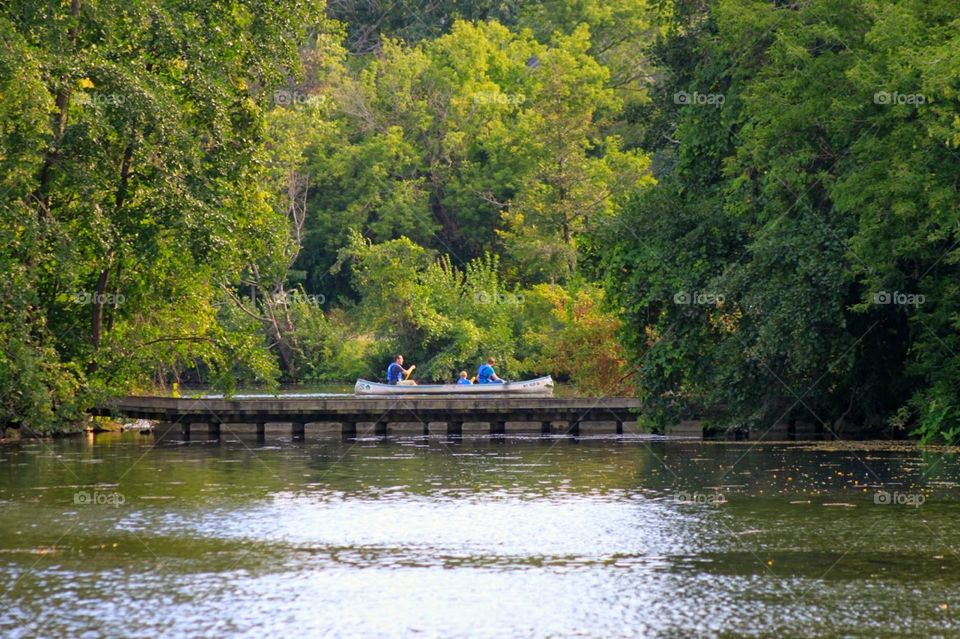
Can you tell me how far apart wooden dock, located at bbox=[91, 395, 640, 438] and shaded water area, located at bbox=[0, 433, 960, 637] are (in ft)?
31.0

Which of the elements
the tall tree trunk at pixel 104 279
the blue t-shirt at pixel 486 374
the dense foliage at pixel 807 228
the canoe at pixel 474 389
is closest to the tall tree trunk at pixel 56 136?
the tall tree trunk at pixel 104 279

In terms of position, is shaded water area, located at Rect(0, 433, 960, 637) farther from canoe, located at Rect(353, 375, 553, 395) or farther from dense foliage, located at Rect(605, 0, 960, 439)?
canoe, located at Rect(353, 375, 553, 395)

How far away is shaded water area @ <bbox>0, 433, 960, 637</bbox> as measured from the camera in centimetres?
1438

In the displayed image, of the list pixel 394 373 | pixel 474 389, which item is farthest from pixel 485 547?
pixel 394 373

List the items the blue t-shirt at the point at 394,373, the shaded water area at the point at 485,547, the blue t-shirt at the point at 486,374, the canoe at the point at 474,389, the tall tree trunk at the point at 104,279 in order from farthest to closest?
the blue t-shirt at the point at 486,374 < the blue t-shirt at the point at 394,373 < the canoe at the point at 474,389 < the tall tree trunk at the point at 104,279 < the shaded water area at the point at 485,547

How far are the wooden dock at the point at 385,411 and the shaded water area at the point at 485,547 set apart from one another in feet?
31.0

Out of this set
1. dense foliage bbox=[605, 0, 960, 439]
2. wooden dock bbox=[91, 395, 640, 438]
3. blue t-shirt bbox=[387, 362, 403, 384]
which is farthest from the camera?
blue t-shirt bbox=[387, 362, 403, 384]

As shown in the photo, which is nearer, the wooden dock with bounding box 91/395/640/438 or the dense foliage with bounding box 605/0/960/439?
the dense foliage with bounding box 605/0/960/439

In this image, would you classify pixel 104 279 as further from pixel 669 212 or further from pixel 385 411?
pixel 669 212

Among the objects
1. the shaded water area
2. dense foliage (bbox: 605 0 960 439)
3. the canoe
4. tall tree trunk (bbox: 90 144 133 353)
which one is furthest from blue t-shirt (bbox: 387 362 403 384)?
the shaded water area

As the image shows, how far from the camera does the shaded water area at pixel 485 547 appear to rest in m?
14.4

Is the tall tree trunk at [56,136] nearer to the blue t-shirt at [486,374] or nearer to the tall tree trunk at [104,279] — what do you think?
the tall tree trunk at [104,279]

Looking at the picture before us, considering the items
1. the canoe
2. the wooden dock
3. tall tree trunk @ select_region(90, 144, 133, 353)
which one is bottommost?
the wooden dock

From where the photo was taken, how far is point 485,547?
62.2 feet
